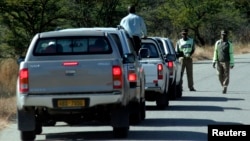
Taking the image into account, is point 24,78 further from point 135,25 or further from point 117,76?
point 135,25

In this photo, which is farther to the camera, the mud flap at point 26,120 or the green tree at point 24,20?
the green tree at point 24,20

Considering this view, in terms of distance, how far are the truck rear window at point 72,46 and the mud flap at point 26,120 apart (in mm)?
986

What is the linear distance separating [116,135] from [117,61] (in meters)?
1.35

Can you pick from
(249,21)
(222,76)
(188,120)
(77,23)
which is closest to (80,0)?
(77,23)

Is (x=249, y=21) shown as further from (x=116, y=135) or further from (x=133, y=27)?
(x=116, y=135)

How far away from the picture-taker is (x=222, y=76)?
26562 millimetres

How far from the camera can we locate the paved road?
14859 millimetres

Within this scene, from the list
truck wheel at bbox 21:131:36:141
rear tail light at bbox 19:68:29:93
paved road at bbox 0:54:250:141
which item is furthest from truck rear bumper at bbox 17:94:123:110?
paved road at bbox 0:54:250:141

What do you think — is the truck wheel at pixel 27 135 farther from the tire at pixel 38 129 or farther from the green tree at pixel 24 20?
the green tree at pixel 24 20

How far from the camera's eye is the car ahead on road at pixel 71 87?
13.8 meters

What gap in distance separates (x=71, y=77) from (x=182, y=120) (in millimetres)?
4295

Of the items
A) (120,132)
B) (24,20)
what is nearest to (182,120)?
(120,132)

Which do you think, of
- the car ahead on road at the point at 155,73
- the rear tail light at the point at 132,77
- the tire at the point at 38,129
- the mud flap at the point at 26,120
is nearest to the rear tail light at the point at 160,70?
the car ahead on road at the point at 155,73

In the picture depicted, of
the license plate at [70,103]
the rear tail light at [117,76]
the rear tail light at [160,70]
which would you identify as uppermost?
the rear tail light at [117,76]
